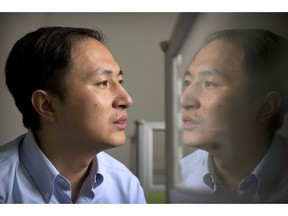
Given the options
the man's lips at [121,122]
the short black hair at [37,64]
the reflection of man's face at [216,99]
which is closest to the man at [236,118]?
the reflection of man's face at [216,99]

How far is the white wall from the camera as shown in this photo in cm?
219

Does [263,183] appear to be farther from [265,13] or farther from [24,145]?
[24,145]

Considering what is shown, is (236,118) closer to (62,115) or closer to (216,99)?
(216,99)

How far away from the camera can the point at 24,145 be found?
218cm

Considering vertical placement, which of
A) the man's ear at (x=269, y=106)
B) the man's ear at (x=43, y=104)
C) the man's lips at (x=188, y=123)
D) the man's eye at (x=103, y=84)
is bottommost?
the man's lips at (x=188, y=123)

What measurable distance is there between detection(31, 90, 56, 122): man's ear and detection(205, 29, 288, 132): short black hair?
0.75 metres

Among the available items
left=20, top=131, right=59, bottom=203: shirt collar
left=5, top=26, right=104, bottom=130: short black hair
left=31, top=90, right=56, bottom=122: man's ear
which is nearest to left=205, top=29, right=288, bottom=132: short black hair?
left=5, top=26, right=104, bottom=130: short black hair

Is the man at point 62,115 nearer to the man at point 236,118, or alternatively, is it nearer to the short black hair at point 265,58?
the man at point 236,118

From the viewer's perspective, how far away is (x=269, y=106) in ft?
7.34

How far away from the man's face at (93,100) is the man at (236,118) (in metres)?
0.30

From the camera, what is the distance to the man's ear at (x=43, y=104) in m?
2.13

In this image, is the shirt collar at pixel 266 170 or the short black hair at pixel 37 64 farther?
the shirt collar at pixel 266 170

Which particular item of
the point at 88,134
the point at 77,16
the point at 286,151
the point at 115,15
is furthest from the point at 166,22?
the point at 286,151

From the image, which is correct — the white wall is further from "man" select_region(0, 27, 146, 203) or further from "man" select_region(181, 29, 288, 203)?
"man" select_region(181, 29, 288, 203)
